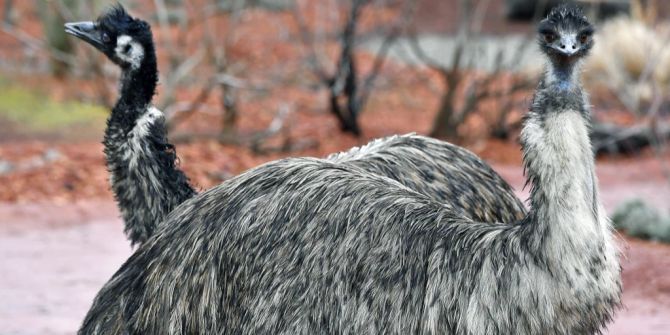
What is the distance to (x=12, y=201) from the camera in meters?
9.74

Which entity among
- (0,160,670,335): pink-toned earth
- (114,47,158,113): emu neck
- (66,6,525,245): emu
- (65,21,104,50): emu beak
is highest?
(65,21,104,50): emu beak

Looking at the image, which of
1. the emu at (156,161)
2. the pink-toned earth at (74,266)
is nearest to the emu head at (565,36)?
the emu at (156,161)

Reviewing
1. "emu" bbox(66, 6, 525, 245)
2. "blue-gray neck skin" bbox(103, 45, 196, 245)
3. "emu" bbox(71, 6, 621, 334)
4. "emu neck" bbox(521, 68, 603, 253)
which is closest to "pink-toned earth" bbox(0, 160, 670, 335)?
"emu" bbox(66, 6, 525, 245)

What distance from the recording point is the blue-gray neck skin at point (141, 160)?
4809 millimetres

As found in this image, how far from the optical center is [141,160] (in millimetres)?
4891

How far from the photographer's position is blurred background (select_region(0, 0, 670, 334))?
778cm

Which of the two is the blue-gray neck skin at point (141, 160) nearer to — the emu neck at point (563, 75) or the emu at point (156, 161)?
the emu at point (156, 161)

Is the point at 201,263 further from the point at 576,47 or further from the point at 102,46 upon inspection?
the point at 102,46

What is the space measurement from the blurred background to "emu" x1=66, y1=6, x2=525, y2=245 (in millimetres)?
644

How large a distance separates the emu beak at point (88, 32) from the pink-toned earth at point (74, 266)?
65.0 inches

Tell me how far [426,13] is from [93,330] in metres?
20.2

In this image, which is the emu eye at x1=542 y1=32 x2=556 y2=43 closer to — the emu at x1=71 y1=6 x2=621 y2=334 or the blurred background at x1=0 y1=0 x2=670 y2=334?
the emu at x1=71 y1=6 x2=621 y2=334

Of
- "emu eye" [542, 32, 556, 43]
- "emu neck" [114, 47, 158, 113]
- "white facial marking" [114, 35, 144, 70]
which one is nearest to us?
"emu eye" [542, 32, 556, 43]

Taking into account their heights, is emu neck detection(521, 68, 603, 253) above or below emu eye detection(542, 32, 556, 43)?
below
